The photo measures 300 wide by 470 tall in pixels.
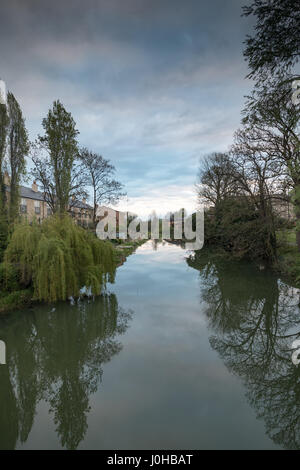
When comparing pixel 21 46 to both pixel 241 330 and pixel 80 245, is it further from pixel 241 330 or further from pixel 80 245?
pixel 241 330

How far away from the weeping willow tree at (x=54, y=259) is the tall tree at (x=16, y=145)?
8648 mm

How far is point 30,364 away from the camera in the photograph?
4559 millimetres

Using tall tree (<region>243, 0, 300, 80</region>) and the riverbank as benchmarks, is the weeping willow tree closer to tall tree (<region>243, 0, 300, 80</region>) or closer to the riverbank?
the riverbank

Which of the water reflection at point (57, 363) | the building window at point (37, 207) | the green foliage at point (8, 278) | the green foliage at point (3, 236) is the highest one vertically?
the building window at point (37, 207)

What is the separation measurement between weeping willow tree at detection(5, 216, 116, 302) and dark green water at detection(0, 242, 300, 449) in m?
0.89

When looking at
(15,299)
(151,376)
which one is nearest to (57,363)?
(151,376)

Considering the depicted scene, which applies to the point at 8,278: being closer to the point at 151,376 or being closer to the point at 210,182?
the point at 151,376

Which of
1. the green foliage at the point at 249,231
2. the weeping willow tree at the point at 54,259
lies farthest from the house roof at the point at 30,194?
the green foliage at the point at 249,231

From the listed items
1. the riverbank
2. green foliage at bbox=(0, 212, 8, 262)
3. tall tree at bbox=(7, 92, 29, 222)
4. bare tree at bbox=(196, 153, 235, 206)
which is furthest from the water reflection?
bare tree at bbox=(196, 153, 235, 206)

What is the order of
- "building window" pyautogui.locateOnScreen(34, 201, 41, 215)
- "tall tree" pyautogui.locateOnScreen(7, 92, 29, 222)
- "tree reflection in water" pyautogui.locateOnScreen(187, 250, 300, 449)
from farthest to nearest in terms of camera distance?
"building window" pyautogui.locateOnScreen(34, 201, 41, 215), "tall tree" pyautogui.locateOnScreen(7, 92, 29, 222), "tree reflection in water" pyautogui.locateOnScreen(187, 250, 300, 449)

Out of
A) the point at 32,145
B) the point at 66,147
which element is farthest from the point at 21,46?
the point at 32,145

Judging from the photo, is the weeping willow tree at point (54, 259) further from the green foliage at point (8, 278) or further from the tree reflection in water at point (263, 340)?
the tree reflection in water at point (263, 340)

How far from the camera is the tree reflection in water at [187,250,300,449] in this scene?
11.0 ft

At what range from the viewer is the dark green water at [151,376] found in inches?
116
